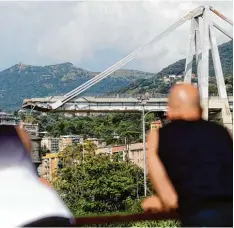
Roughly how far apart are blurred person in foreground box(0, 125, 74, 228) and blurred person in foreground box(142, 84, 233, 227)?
28cm

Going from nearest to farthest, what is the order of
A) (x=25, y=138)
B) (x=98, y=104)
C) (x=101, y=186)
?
(x=25, y=138) → (x=101, y=186) → (x=98, y=104)

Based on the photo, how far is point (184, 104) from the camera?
1.92 m

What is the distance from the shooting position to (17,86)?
19400cm

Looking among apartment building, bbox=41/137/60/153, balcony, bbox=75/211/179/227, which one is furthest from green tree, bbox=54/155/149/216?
apartment building, bbox=41/137/60/153

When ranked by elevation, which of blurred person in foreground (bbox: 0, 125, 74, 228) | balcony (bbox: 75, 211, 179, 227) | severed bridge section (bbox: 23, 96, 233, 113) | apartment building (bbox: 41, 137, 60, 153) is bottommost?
balcony (bbox: 75, 211, 179, 227)

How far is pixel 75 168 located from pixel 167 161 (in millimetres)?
26556

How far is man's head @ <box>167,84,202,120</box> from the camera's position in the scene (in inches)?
75.5

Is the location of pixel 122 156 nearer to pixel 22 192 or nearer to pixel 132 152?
pixel 132 152

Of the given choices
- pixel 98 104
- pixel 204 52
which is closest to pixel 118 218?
pixel 204 52

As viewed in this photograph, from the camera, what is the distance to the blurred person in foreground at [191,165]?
5.92 feet

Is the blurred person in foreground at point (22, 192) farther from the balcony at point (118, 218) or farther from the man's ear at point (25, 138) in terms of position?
the balcony at point (118, 218)

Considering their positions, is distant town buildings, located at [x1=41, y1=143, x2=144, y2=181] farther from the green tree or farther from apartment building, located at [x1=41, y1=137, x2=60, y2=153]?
apartment building, located at [x1=41, y1=137, x2=60, y2=153]

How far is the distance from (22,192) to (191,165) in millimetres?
466

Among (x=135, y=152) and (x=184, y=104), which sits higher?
(x=135, y=152)
